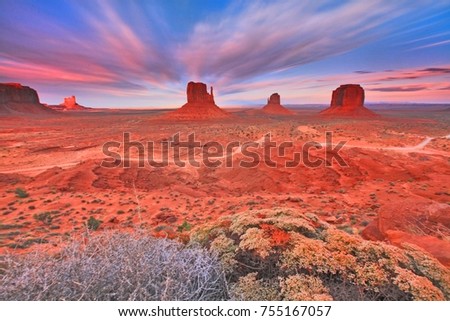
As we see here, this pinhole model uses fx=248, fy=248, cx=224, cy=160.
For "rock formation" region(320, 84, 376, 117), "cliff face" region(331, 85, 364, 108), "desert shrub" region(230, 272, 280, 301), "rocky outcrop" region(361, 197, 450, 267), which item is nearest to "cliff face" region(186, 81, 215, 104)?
"rock formation" region(320, 84, 376, 117)

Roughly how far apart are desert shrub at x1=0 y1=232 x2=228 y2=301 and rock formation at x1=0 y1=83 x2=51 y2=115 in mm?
76019

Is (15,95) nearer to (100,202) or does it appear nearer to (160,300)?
(100,202)

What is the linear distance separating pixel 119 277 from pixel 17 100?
89.2m

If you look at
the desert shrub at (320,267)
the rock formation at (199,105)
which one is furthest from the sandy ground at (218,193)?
the rock formation at (199,105)

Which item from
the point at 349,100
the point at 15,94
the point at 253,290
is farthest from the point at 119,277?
the point at 15,94

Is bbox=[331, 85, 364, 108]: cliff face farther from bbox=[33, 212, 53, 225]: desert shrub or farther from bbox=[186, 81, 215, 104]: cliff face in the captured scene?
bbox=[33, 212, 53, 225]: desert shrub

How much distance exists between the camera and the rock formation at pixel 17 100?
63.2 meters

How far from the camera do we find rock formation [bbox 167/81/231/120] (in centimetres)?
6469

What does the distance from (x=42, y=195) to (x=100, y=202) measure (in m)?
3.02

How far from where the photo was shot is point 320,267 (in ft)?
6.17

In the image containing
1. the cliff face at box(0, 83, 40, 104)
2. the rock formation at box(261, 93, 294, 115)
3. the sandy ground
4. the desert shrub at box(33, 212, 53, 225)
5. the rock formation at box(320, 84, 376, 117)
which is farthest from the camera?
the rock formation at box(261, 93, 294, 115)

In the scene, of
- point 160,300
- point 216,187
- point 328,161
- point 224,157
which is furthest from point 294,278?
point 224,157

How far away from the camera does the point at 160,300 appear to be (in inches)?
68.9

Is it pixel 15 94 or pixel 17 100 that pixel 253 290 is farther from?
pixel 17 100
